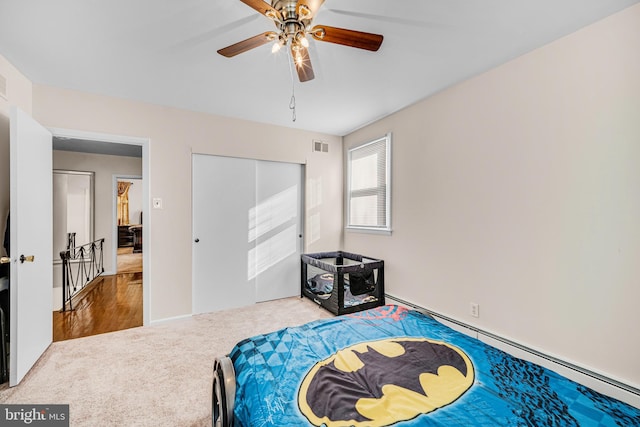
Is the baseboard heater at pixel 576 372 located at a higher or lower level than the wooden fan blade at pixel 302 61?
lower

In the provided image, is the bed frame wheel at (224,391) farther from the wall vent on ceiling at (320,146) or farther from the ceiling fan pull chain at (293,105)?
the wall vent on ceiling at (320,146)

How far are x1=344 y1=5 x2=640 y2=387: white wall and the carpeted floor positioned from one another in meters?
1.98

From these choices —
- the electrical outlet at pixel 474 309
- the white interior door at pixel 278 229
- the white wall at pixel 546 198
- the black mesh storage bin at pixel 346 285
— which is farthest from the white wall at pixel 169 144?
the electrical outlet at pixel 474 309

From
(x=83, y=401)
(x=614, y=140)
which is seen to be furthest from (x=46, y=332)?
(x=614, y=140)

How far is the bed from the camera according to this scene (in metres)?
1.13

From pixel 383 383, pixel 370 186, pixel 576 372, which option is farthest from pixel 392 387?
pixel 370 186

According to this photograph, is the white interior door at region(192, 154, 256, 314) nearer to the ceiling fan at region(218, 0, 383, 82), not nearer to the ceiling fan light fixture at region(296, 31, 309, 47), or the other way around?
the ceiling fan at region(218, 0, 383, 82)

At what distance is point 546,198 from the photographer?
2082 millimetres

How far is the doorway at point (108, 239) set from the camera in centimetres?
311

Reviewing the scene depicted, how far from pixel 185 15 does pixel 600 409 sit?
296 cm

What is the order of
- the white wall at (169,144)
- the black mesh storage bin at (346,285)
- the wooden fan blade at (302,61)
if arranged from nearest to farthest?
1. the wooden fan blade at (302,61)
2. the white wall at (169,144)
3. the black mesh storage bin at (346,285)

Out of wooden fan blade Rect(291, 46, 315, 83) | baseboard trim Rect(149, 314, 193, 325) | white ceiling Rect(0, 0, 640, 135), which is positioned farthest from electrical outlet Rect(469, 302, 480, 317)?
baseboard trim Rect(149, 314, 193, 325)

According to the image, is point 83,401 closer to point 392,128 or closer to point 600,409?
point 600,409

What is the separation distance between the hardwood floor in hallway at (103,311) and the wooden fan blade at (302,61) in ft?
10.4
